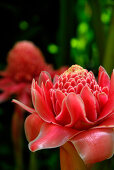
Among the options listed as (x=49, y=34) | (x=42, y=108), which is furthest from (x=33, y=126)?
(x=49, y=34)

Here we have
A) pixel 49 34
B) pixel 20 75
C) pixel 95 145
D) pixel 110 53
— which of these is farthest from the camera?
pixel 49 34

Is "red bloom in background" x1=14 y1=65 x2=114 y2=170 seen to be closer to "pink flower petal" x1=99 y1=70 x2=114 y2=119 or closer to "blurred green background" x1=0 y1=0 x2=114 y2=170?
"pink flower petal" x1=99 y1=70 x2=114 y2=119

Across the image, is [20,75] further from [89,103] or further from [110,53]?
[89,103]

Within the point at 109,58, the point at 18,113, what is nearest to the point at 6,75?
the point at 18,113

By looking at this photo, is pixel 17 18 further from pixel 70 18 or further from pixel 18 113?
pixel 18 113

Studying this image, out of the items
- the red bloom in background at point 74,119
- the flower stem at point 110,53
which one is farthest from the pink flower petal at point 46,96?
the flower stem at point 110,53

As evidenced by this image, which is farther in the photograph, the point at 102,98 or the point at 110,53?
the point at 110,53

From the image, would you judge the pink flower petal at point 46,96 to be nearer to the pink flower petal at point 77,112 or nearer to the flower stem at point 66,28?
the pink flower petal at point 77,112

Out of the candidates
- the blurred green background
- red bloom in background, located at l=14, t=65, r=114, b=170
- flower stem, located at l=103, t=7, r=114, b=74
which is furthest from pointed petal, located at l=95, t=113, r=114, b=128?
the blurred green background
